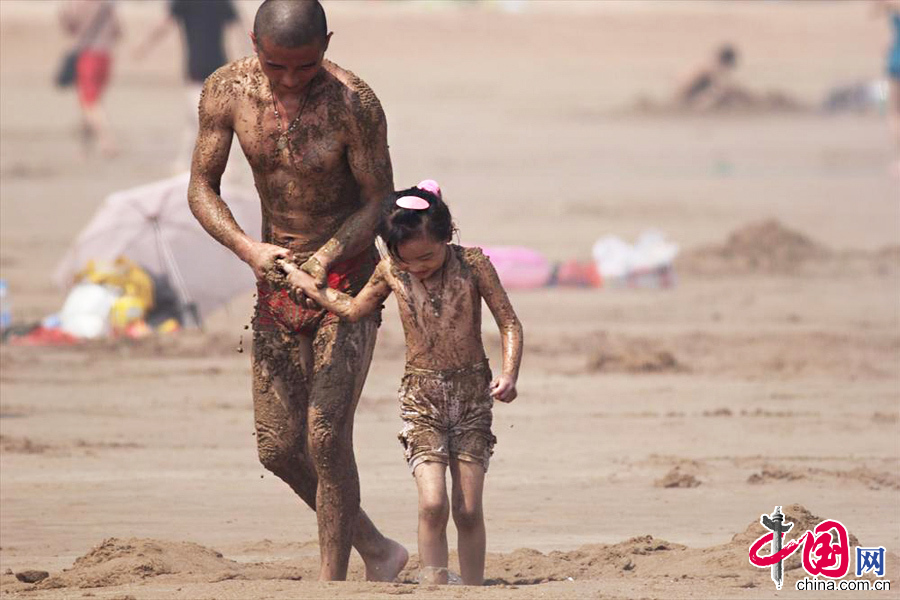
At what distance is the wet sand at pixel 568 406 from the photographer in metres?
6.35

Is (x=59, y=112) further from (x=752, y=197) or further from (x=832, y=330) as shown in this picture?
(x=832, y=330)

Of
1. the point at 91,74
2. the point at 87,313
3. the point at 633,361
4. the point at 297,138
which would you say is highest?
the point at 91,74

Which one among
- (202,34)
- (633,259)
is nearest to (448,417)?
(633,259)

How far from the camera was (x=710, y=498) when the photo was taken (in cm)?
744

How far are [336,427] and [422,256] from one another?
64 centimetres

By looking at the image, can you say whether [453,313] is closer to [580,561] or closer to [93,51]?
[580,561]

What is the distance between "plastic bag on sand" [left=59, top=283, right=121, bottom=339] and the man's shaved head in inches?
222

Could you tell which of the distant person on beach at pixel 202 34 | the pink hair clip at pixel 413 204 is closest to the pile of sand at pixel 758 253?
the distant person on beach at pixel 202 34

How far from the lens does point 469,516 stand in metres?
5.67

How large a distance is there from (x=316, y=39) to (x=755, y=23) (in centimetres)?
3718

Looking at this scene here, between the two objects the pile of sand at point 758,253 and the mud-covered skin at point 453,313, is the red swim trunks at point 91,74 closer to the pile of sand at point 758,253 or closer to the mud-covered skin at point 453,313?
the pile of sand at point 758,253

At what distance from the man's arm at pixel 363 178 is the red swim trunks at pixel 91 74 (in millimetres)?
16140

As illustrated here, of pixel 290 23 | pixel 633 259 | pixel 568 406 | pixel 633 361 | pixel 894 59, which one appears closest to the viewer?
pixel 290 23

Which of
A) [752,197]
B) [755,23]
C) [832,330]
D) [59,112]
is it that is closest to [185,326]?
[832,330]
